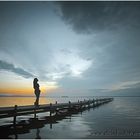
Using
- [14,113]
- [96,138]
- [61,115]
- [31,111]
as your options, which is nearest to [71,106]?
[61,115]

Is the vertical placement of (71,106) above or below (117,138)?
above

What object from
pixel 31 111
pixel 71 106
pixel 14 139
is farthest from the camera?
pixel 71 106

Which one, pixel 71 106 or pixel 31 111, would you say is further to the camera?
pixel 71 106

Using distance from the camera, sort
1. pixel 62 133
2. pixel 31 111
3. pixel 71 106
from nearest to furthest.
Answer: pixel 62 133, pixel 31 111, pixel 71 106

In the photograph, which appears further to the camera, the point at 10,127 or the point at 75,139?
the point at 10,127

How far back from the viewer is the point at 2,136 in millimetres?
13828

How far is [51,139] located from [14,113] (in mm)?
5170

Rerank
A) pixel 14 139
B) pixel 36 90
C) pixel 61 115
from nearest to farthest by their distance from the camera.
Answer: pixel 14 139 → pixel 36 90 → pixel 61 115

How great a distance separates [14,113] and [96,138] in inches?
290

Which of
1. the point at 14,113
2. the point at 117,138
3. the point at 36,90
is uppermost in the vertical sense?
the point at 36,90

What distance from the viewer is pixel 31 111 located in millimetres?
20016

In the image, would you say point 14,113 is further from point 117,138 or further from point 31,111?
point 117,138

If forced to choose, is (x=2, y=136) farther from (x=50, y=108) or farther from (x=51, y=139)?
(x=50, y=108)

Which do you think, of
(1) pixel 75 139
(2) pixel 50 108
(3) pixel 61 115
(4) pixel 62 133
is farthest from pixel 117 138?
(3) pixel 61 115
